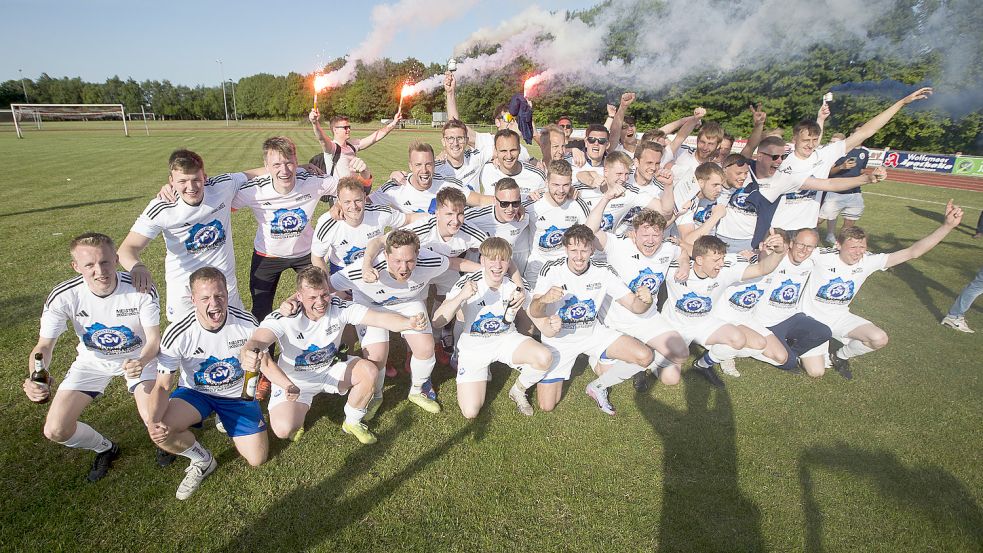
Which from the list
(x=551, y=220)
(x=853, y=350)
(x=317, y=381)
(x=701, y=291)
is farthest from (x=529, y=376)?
(x=853, y=350)

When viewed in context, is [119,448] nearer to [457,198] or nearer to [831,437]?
[457,198]

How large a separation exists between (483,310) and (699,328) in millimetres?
2705

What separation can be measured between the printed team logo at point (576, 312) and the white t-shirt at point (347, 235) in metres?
2.27

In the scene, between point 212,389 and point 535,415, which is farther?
point 535,415

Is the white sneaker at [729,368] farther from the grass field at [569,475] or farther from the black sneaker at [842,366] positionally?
the black sneaker at [842,366]

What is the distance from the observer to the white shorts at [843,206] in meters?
10.6

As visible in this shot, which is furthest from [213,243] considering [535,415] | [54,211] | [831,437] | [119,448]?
[54,211]

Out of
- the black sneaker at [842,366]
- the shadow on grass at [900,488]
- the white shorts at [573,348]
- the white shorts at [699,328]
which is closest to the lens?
the shadow on grass at [900,488]

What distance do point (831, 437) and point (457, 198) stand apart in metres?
4.56

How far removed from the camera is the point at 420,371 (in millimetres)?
4953

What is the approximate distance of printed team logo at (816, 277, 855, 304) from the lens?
580 cm

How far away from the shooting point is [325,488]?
384 centimetres

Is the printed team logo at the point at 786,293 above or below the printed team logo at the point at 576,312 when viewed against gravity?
above

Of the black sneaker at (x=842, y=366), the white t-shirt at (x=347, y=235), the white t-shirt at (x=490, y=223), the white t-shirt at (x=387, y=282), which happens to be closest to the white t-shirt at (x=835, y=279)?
the black sneaker at (x=842, y=366)
